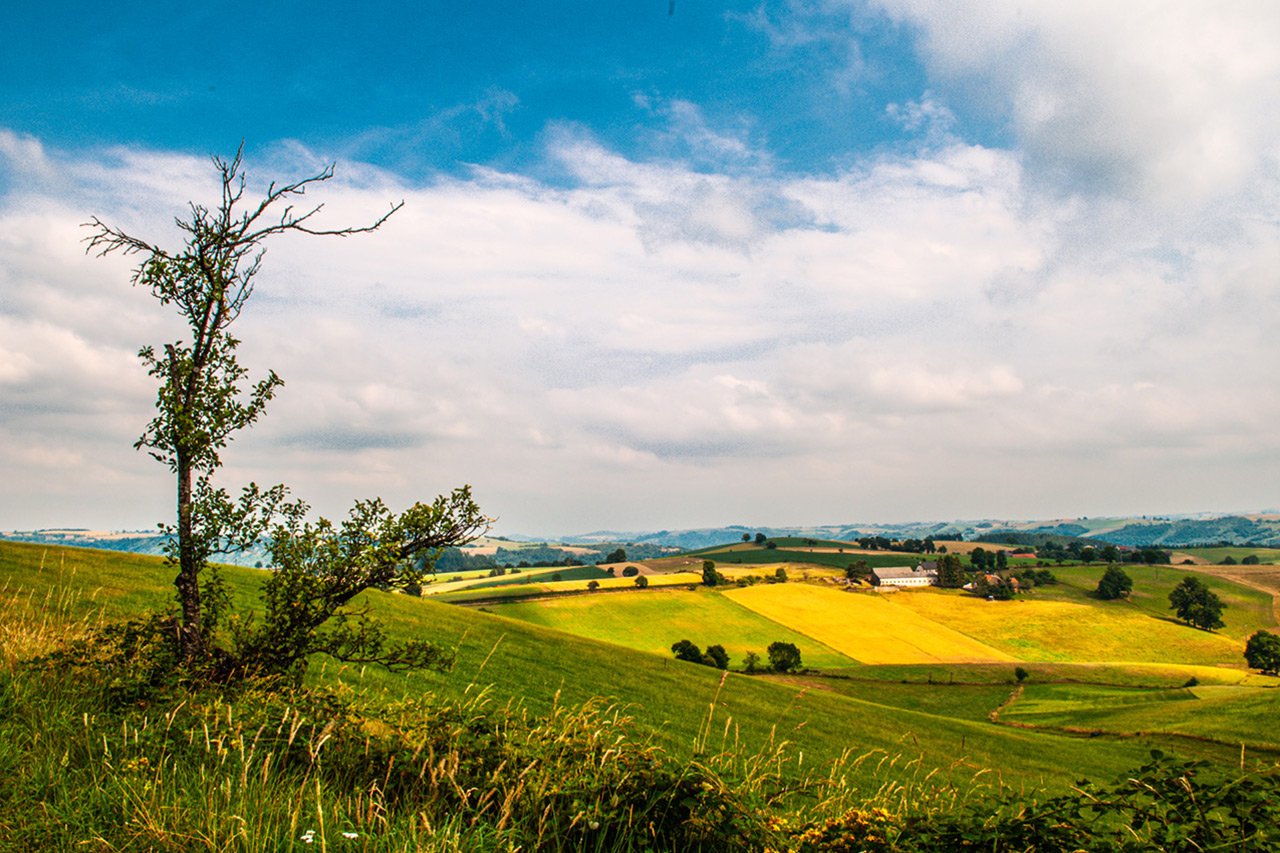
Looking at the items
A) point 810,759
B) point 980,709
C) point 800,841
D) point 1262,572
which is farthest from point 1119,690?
point 1262,572

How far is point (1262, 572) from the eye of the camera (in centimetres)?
15862

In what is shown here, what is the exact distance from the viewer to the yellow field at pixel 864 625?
86375mm

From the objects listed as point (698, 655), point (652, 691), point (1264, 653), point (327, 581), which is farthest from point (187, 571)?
point (1264, 653)

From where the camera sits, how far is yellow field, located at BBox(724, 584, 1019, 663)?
86.4 metres

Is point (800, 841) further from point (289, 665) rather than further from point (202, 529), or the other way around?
point (202, 529)

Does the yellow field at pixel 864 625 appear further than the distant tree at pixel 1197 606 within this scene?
No

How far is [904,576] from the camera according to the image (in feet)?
512

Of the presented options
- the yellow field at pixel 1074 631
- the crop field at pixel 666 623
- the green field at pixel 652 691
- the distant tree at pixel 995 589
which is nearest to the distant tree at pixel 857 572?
the yellow field at pixel 1074 631

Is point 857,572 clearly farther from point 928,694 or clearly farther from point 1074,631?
point 928,694

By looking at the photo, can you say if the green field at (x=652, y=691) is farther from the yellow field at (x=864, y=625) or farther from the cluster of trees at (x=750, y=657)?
the yellow field at (x=864, y=625)

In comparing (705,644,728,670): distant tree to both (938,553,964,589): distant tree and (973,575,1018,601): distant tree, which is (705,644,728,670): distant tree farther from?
(938,553,964,589): distant tree

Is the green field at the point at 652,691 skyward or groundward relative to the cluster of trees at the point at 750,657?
skyward

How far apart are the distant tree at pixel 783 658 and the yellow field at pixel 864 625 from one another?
1287 cm

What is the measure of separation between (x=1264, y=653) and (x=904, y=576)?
7170 cm
